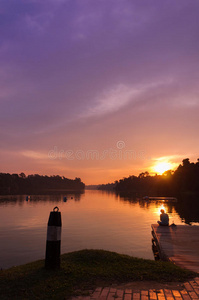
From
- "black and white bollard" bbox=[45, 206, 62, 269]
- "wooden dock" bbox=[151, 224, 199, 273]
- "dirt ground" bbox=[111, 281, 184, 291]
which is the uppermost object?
"black and white bollard" bbox=[45, 206, 62, 269]

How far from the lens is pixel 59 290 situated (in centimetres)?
714

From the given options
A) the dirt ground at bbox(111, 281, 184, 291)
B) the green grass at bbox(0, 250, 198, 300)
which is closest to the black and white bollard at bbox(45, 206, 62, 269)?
the green grass at bbox(0, 250, 198, 300)

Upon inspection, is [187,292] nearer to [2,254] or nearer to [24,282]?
[24,282]

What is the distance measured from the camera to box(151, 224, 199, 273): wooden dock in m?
12.8

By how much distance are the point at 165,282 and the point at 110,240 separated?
1927cm

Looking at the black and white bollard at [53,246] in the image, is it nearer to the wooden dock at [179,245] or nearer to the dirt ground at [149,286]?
the dirt ground at [149,286]

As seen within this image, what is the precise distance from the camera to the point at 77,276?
27.2 feet

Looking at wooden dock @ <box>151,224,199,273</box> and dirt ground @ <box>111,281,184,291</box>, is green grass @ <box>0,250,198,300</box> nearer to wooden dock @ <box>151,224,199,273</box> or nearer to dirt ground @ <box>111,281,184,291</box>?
dirt ground @ <box>111,281,184,291</box>

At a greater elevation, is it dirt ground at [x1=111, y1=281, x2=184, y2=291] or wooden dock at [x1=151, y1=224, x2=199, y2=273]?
dirt ground at [x1=111, y1=281, x2=184, y2=291]

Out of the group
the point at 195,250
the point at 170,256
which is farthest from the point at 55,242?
the point at 195,250

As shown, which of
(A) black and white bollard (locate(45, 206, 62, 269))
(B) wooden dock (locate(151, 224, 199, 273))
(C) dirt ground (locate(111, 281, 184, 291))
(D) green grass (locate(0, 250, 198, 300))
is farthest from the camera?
(B) wooden dock (locate(151, 224, 199, 273))

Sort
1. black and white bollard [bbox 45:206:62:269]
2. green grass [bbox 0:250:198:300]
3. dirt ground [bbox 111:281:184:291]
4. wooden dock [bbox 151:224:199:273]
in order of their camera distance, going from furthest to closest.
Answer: wooden dock [bbox 151:224:199:273], black and white bollard [bbox 45:206:62:269], dirt ground [bbox 111:281:184:291], green grass [bbox 0:250:198:300]

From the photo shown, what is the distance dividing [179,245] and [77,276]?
440 inches

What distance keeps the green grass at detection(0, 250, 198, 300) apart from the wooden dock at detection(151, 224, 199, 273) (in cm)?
332
